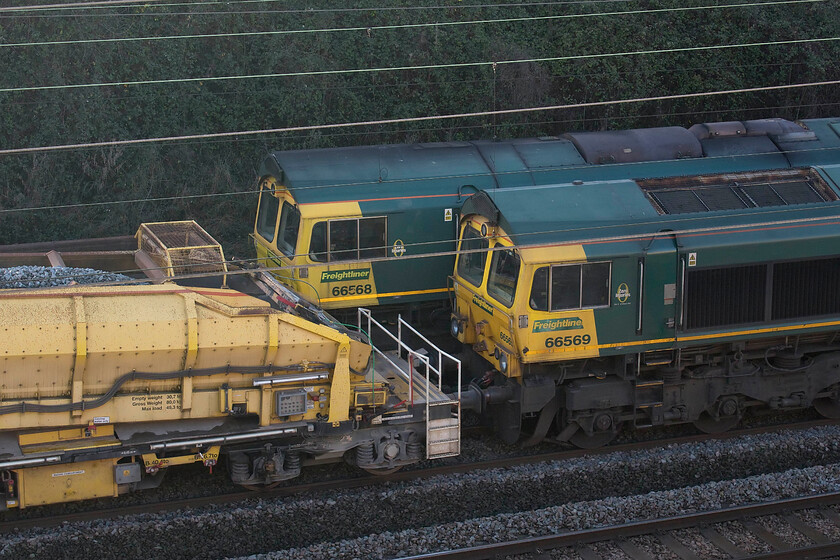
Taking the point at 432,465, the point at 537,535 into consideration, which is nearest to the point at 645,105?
the point at 432,465

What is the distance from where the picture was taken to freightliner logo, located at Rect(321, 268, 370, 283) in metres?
15.1

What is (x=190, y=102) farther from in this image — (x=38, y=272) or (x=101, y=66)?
(x=38, y=272)

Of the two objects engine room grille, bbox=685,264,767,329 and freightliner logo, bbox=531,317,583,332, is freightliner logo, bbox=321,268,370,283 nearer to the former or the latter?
freightliner logo, bbox=531,317,583,332

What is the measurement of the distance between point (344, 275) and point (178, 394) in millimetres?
4720

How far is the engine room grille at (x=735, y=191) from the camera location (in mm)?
13547

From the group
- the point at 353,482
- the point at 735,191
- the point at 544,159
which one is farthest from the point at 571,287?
the point at 544,159

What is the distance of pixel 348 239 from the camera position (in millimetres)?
15336

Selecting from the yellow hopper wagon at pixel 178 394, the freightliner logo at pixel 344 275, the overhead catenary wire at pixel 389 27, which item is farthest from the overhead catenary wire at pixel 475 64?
the yellow hopper wagon at pixel 178 394

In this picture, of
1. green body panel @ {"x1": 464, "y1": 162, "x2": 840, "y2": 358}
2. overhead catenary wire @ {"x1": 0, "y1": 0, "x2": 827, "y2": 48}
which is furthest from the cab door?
overhead catenary wire @ {"x1": 0, "y1": 0, "x2": 827, "y2": 48}

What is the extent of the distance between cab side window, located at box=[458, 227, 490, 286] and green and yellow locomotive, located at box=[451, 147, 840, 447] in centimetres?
3

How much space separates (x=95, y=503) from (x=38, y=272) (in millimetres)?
3054

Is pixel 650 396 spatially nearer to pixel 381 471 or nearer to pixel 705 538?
pixel 705 538

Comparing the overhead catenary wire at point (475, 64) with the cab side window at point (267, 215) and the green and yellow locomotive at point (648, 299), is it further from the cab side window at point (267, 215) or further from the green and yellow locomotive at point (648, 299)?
the green and yellow locomotive at point (648, 299)

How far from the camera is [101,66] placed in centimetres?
2269
